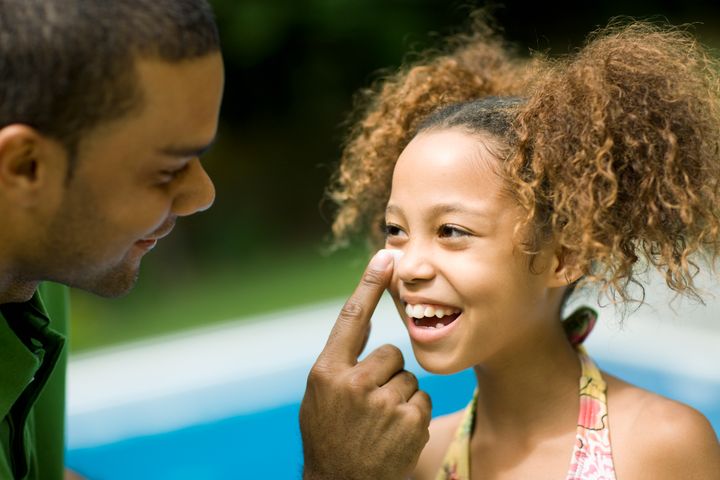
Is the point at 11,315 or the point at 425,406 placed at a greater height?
the point at 11,315

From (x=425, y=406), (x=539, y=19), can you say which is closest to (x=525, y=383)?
(x=425, y=406)

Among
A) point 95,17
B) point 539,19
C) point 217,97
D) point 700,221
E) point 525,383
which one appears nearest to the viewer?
point 95,17

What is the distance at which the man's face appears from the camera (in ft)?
6.21

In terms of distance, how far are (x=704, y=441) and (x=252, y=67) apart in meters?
5.73

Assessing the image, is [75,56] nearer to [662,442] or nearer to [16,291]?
[16,291]

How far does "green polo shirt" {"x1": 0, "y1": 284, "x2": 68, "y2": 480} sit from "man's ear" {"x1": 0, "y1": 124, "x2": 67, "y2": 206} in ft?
1.28

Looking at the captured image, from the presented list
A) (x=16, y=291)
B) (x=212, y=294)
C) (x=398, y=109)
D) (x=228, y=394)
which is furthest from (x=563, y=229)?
(x=212, y=294)

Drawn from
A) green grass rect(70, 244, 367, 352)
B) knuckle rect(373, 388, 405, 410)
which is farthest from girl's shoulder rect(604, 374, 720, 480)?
green grass rect(70, 244, 367, 352)

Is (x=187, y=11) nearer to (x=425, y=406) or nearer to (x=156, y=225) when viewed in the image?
(x=156, y=225)

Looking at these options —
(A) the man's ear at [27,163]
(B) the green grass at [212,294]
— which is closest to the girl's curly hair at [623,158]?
(A) the man's ear at [27,163]

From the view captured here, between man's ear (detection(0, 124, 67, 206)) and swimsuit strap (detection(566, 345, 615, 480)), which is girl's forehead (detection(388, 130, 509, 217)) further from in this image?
man's ear (detection(0, 124, 67, 206))

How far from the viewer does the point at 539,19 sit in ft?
24.0

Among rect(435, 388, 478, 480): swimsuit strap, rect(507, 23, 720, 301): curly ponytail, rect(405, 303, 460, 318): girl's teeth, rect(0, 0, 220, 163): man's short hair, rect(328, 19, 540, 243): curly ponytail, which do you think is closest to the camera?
rect(0, 0, 220, 163): man's short hair

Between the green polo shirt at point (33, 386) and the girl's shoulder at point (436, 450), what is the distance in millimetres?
913
